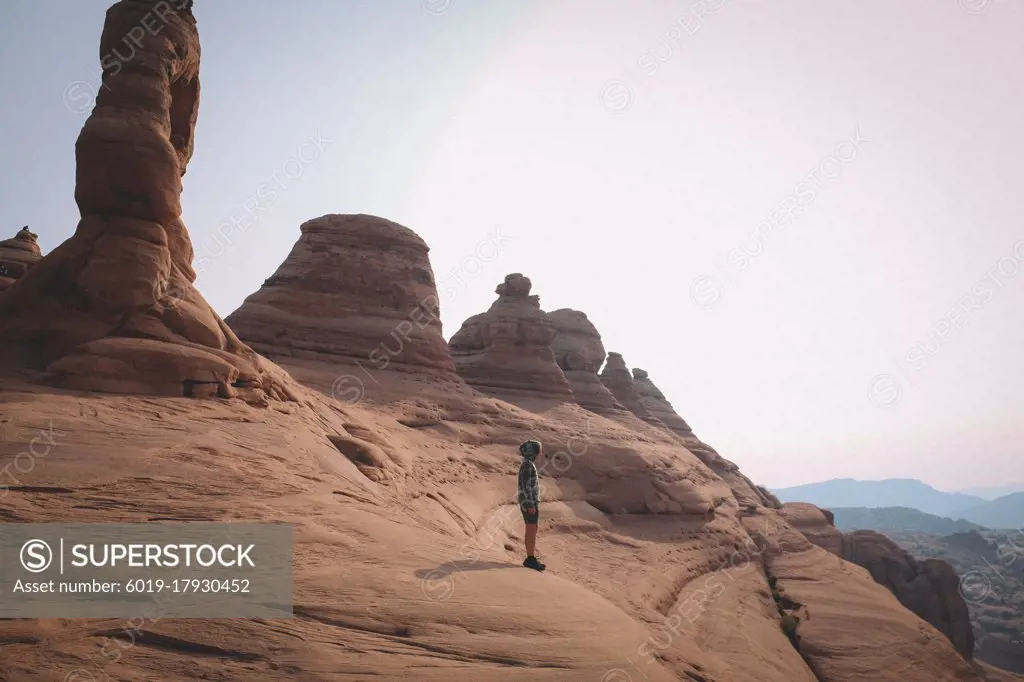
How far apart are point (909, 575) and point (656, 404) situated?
80.2 feet

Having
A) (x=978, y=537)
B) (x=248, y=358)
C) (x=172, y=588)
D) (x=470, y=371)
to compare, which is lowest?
(x=978, y=537)

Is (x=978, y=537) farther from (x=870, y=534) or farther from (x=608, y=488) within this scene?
(x=608, y=488)

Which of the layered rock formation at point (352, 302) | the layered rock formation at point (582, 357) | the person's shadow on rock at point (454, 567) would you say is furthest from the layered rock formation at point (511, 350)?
the person's shadow on rock at point (454, 567)

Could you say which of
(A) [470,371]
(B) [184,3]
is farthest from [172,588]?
(A) [470,371]

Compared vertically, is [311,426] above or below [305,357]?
below

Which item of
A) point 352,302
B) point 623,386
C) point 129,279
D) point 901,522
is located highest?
point 623,386

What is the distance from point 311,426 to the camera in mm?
10344

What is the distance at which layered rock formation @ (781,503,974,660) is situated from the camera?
90.4 feet

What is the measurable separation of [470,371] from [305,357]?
11175 mm

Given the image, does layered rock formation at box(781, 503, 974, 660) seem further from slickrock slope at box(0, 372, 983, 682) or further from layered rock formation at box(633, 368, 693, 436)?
layered rock formation at box(633, 368, 693, 436)

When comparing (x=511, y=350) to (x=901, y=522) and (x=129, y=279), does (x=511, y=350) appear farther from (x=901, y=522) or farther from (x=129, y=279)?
(x=901, y=522)

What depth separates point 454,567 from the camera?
5.80 meters

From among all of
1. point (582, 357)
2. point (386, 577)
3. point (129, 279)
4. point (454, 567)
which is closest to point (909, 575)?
point (582, 357)

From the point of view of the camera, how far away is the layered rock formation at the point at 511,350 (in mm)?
29469
